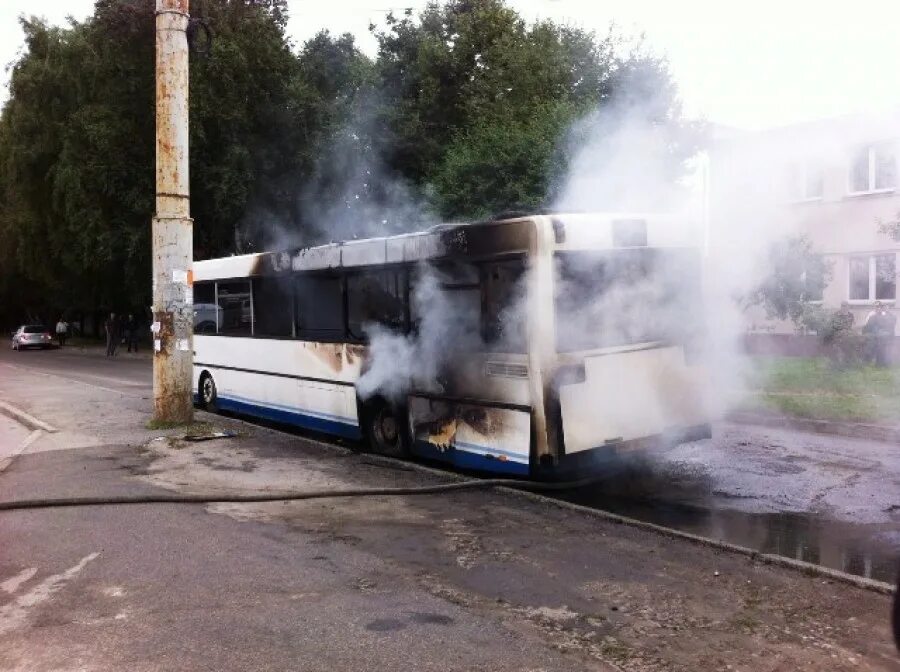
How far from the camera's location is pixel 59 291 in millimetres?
36750

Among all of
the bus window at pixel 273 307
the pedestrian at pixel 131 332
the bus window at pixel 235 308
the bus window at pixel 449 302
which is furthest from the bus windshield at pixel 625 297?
the pedestrian at pixel 131 332

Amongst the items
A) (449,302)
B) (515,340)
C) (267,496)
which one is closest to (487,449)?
(515,340)

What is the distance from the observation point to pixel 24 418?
11984mm

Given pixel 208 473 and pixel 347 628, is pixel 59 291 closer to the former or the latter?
pixel 208 473

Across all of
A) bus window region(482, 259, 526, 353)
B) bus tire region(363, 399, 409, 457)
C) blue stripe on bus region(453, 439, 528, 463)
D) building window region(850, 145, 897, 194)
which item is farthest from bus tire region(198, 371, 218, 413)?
building window region(850, 145, 897, 194)

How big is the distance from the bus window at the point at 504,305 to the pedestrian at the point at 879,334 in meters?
8.30

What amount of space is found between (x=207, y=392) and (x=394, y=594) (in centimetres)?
908

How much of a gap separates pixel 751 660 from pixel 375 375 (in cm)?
542

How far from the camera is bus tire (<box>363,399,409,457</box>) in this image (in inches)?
326

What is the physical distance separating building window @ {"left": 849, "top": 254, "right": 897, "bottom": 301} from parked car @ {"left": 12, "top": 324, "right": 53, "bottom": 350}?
117ft

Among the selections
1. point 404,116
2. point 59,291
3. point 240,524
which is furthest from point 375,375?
point 59,291

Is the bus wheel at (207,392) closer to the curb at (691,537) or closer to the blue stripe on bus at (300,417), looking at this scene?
the blue stripe on bus at (300,417)

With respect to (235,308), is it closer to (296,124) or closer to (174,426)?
(174,426)

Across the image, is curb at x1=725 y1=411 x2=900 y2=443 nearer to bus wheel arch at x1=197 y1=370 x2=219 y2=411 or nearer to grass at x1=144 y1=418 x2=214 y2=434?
grass at x1=144 y1=418 x2=214 y2=434
